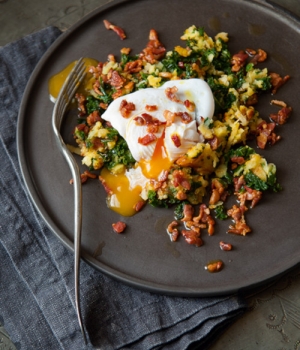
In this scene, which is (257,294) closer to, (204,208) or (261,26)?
(204,208)

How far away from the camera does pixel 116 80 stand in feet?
11.0

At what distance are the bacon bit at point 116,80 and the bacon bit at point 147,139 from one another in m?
0.48

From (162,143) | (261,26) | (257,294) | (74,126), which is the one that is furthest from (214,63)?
(257,294)

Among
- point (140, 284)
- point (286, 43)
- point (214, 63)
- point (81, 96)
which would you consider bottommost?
point (140, 284)

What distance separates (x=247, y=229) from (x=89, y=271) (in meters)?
0.95

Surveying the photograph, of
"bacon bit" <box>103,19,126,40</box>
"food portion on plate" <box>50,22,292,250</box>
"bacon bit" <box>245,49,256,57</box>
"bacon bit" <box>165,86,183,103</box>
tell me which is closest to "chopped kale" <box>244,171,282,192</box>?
"food portion on plate" <box>50,22,292,250</box>

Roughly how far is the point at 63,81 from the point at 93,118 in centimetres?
43

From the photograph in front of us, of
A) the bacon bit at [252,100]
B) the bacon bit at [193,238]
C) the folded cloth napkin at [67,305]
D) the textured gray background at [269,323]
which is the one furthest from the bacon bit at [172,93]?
the textured gray background at [269,323]

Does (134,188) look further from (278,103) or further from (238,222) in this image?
(278,103)

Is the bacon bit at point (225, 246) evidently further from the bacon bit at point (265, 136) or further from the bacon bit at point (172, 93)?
the bacon bit at point (172, 93)

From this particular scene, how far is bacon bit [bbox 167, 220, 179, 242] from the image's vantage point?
298 cm

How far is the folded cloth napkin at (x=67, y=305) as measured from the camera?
9.48 ft

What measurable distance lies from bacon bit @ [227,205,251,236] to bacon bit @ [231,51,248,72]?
936 mm

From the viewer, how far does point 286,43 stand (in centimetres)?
347
